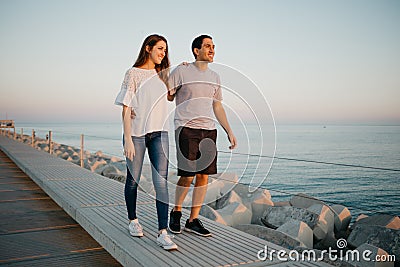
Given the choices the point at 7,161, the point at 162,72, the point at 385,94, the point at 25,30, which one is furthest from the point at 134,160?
the point at 385,94

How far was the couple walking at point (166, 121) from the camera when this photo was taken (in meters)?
2.22

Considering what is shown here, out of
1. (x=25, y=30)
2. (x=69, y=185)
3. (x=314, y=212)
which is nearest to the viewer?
(x=69, y=185)

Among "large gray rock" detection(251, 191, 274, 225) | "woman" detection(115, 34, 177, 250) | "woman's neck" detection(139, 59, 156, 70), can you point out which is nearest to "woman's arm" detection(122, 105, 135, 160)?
"woman" detection(115, 34, 177, 250)

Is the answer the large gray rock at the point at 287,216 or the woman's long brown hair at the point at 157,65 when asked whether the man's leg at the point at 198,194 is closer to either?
the woman's long brown hair at the point at 157,65

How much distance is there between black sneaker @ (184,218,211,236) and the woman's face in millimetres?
981

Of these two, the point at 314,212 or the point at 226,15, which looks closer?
the point at 314,212

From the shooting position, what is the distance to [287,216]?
14.6ft

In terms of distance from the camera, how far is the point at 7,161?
7.52 m

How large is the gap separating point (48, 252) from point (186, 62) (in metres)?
1.37

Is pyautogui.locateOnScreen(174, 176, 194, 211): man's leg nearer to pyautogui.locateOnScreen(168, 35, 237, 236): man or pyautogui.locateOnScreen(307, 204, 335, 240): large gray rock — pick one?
pyautogui.locateOnScreen(168, 35, 237, 236): man

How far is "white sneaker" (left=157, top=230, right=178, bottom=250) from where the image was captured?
7.03 ft

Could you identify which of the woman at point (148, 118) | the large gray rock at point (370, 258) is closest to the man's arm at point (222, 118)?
the woman at point (148, 118)

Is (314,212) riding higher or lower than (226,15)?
lower

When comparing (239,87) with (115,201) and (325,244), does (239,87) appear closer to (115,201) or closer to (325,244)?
(115,201)
